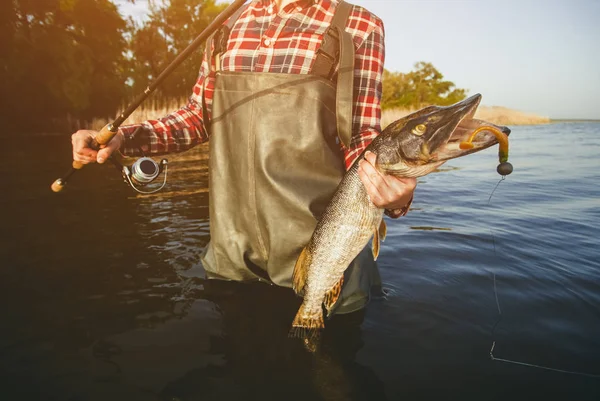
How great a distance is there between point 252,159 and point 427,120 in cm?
115

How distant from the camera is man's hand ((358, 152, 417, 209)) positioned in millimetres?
1948

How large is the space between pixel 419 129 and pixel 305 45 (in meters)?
1.04

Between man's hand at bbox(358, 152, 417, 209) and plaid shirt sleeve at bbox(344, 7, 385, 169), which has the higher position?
plaid shirt sleeve at bbox(344, 7, 385, 169)

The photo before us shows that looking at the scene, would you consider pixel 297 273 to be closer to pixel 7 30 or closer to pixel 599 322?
pixel 599 322

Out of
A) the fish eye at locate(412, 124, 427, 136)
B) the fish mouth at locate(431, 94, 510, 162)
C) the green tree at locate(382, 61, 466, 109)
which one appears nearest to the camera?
the fish mouth at locate(431, 94, 510, 162)

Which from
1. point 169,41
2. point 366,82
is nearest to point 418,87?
point 169,41

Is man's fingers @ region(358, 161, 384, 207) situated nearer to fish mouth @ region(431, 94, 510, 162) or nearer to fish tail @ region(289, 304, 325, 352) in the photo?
fish mouth @ region(431, 94, 510, 162)

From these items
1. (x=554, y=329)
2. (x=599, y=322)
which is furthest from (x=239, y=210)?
(x=599, y=322)

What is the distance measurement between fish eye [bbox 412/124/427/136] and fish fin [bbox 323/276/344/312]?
3.51ft

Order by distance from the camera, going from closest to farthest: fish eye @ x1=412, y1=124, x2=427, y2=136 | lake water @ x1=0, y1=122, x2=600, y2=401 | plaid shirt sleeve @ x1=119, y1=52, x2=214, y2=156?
fish eye @ x1=412, y1=124, x2=427, y2=136 < lake water @ x1=0, y1=122, x2=600, y2=401 < plaid shirt sleeve @ x1=119, y1=52, x2=214, y2=156

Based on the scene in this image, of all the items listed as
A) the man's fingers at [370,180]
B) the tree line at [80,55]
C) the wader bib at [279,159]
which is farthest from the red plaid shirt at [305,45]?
the tree line at [80,55]

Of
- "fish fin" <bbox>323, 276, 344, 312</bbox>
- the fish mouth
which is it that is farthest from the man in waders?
the fish mouth

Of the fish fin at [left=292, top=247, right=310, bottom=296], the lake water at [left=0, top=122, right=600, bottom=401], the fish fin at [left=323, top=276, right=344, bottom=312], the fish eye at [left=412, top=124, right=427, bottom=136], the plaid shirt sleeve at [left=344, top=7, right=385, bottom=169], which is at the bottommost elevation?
the lake water at [left=0, top=122, right=600, bottom=401]

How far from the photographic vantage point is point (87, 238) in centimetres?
473
